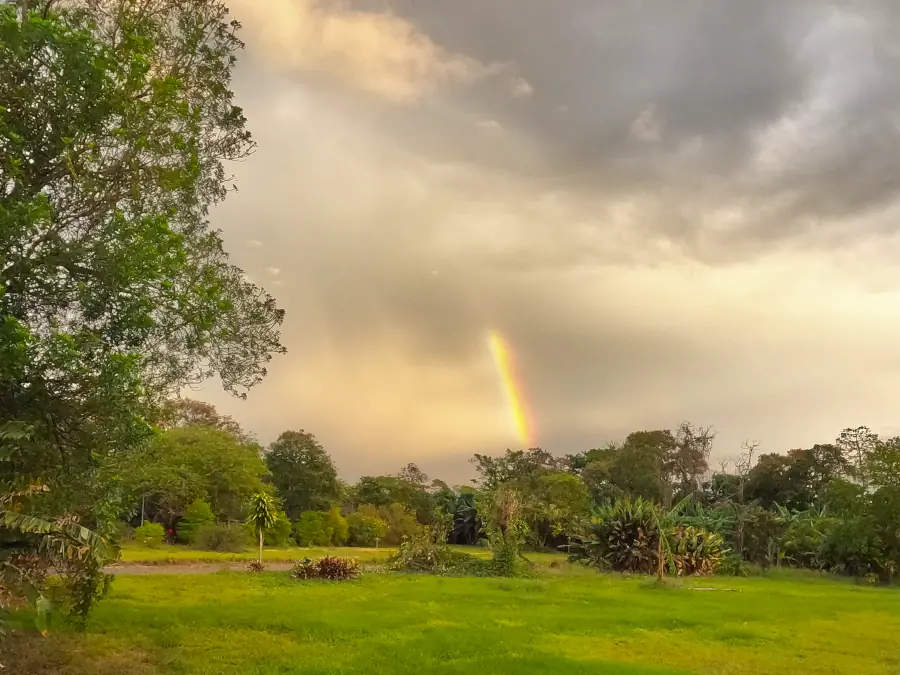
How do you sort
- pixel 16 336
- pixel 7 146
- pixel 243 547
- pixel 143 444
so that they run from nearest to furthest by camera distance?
1. pixel 16 336
2. pixel 7 146
3. pixel 143 444
4. pixel 243 547

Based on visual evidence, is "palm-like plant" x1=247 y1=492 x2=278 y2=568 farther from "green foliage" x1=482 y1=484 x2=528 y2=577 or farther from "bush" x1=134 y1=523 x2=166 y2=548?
"bush" x1=134 y1=523 x2=166 y2=548

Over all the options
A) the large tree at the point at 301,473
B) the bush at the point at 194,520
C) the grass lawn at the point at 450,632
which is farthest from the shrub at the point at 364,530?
the grass lawn at the point at 450,632

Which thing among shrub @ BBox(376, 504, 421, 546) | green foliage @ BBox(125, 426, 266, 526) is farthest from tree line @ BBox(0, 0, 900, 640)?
shrub @ BBox(376, 504, 421, 546)

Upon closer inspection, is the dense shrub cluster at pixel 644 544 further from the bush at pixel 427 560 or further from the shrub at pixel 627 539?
the bush at pixel 427 560

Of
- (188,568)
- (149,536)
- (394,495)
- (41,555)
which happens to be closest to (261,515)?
(188,568)

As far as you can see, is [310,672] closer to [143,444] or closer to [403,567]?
[143,444]

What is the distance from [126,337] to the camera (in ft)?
37.0

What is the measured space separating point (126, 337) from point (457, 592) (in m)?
14.2

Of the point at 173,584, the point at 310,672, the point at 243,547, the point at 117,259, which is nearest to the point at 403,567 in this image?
the point at 173,584

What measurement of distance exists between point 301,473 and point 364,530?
448 inches

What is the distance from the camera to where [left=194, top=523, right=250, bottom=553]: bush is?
1635 inches

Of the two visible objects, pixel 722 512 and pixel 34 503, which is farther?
pixel 722 512

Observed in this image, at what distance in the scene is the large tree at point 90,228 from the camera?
9602 mm

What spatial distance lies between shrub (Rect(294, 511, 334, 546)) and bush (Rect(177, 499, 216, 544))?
8218 mm
